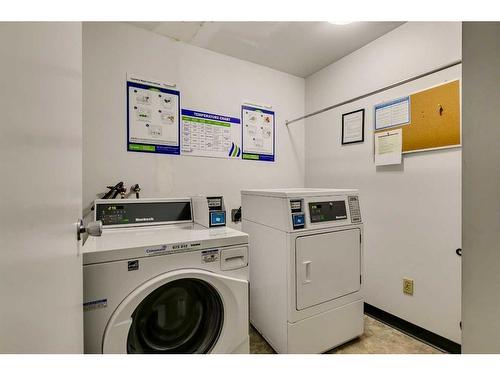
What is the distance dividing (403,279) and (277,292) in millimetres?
1029

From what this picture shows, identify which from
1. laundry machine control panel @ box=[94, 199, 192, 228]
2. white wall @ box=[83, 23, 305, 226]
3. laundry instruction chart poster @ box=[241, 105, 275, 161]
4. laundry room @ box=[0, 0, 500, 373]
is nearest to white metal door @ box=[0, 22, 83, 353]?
laundry room @ box=[0, 0, 500, 373]

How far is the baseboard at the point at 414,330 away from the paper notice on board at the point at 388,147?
48.1 inches

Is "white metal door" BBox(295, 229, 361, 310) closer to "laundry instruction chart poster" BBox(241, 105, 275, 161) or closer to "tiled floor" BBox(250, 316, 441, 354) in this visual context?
"tiled floor" BBox(250, 316, 441, 354)

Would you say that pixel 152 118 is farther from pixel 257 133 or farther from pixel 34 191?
pixel 34 191

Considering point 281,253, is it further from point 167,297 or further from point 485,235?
point 485,235

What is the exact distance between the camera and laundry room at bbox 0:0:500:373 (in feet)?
1.38

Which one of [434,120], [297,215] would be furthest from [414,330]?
[434,120]

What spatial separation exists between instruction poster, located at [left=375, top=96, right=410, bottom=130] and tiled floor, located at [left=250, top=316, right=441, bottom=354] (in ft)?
5.20

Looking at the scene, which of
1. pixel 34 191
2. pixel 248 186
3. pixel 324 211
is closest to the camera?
pixel 34 191

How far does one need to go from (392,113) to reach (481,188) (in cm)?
164

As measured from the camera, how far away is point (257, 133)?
235cm

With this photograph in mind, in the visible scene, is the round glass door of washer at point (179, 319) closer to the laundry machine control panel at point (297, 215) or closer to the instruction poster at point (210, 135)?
the laundry machine control panel at point (297, 215)

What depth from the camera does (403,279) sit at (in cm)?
179

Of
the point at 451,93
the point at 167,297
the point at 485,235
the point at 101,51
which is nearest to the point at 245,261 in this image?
the point at 167,297
